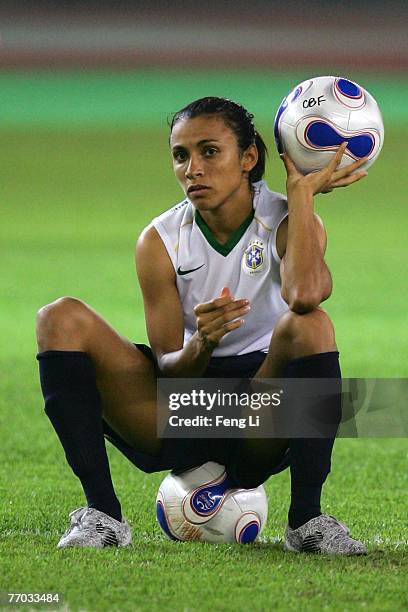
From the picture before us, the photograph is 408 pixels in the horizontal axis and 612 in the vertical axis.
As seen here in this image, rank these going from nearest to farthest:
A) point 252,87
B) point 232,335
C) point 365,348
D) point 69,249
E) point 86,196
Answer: point 232,335
point 365,348
point 69,249
point 86,196
point 252,87

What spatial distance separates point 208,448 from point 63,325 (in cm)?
68

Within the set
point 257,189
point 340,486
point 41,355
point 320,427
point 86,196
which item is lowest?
point 340,486

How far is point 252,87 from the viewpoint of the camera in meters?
26.1

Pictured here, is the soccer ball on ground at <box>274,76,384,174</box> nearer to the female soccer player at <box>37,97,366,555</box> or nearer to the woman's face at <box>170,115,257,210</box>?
the female soccer player at <box>37,97,366,555</box>

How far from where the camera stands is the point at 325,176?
163 inches

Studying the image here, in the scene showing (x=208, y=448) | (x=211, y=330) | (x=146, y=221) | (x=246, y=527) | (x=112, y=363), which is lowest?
(x=246, y=527)

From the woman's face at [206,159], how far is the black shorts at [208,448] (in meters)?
0.54

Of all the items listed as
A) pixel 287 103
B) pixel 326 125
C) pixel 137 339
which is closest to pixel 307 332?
pixel 326 125

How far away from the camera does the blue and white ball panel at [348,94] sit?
430 centimetres

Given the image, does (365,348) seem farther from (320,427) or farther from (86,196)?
(86,196)

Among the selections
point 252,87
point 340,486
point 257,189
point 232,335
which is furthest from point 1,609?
point 252,87

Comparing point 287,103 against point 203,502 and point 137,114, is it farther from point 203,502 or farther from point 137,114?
point 137,114

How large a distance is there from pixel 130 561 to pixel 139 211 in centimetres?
1492

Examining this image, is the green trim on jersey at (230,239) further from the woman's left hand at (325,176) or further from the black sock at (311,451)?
the black sock at (311,451)
